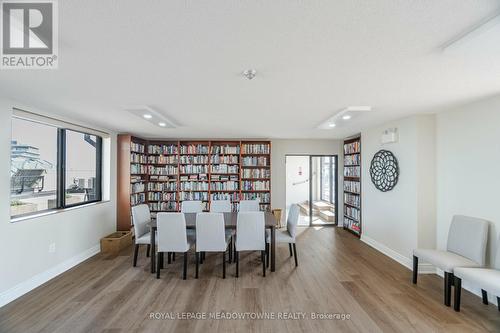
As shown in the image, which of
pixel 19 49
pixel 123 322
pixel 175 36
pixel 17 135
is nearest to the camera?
pixel 175 36

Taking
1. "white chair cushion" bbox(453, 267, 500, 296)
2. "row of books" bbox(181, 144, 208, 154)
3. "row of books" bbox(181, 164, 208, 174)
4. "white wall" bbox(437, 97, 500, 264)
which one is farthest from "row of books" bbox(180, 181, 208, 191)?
"white chair cushion" bbox(453, 267, 500, 296)

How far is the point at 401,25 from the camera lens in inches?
54.0

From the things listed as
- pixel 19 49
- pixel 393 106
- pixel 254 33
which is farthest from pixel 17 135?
pixel 393 106

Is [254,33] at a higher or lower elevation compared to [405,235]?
higher

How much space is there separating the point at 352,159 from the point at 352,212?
1.31 metres

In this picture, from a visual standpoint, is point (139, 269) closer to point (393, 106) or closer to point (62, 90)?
point (62, 90)

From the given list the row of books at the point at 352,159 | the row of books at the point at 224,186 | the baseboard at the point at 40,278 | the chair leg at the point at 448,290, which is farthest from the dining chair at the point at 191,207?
the chair leg at the point at 448,290

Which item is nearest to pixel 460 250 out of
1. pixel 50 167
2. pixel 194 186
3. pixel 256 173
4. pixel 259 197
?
pixel 259 197

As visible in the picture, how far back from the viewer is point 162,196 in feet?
20.2

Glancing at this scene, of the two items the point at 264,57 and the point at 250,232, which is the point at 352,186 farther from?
the point at 264,57

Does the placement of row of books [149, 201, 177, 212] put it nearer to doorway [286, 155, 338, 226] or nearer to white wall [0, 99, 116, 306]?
white wall [0, 99, 116, 306]

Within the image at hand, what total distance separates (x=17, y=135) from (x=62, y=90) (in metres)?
1.20

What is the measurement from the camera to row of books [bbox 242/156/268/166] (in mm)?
6211

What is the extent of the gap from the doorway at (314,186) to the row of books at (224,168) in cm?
152
